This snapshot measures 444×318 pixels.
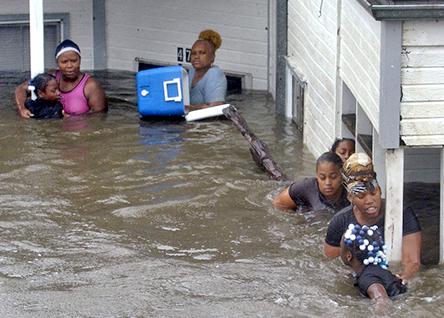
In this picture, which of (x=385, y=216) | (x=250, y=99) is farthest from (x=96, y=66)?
(x=385, y=216)

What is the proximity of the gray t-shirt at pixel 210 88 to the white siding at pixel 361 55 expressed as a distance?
3231 mm

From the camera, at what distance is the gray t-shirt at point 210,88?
13016mm

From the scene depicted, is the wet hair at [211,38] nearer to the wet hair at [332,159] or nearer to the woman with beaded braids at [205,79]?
the woman with beaded braids at [205,79]

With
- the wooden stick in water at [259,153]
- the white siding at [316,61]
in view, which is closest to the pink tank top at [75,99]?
the wooden stick in water at [259,153]

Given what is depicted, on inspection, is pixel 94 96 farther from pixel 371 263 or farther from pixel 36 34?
pixel 371 263

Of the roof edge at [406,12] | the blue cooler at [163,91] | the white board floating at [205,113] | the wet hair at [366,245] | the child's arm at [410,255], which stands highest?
the roof edge at [406,12]

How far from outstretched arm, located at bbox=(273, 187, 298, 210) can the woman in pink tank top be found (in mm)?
4044

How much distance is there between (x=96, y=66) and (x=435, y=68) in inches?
353

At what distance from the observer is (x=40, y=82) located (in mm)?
12789

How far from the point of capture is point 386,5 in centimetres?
766

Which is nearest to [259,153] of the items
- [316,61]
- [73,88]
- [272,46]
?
[316,61]

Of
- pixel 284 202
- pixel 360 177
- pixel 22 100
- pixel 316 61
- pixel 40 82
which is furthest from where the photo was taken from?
pixel 22 100

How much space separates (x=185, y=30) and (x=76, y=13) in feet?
5.06

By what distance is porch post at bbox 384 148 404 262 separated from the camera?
26.1ft
